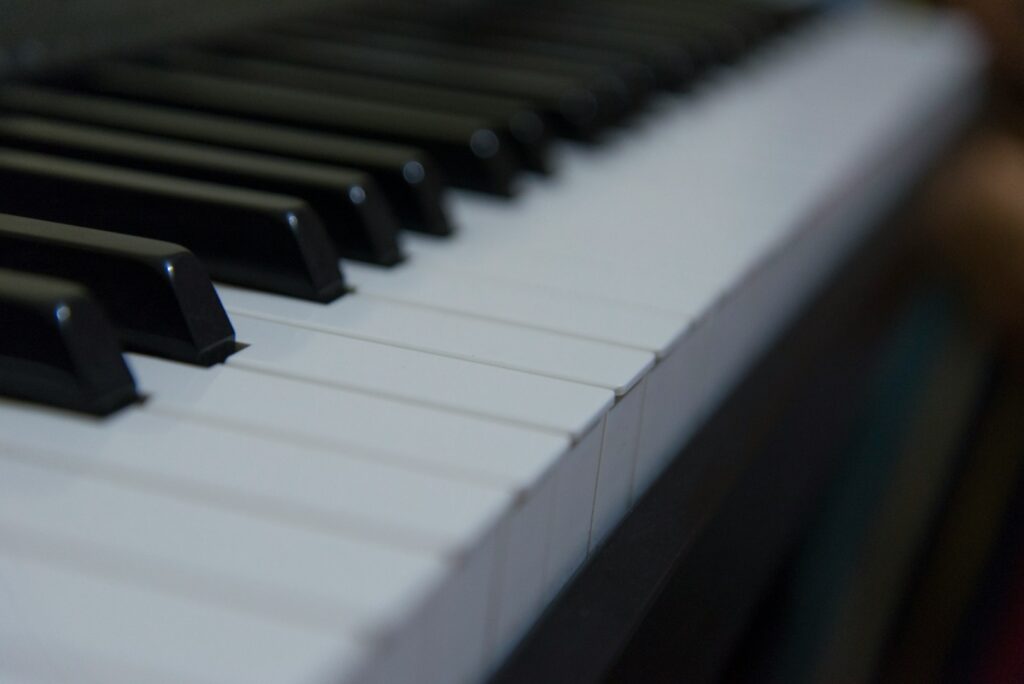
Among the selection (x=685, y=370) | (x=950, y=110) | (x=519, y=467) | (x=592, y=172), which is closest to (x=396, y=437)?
(x=519, y=467)

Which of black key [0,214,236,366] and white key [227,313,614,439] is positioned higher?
black key [0,214,236,366]

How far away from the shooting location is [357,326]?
1.86 feet

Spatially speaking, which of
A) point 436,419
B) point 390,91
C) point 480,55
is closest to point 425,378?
point 436,419

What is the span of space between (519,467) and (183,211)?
0.29 m

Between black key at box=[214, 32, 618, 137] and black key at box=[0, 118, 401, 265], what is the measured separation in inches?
12.7

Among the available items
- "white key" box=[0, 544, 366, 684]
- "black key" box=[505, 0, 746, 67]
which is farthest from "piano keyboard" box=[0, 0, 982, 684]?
"black key" box=[505, 0, 746, 67]

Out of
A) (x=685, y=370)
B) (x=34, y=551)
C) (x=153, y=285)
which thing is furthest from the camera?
(x=685, y=370)

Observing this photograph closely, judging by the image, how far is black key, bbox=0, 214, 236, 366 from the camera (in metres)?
0.51

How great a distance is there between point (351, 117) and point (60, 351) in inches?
16.9

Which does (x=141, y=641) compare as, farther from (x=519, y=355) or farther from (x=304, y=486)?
(x=519, y=355)

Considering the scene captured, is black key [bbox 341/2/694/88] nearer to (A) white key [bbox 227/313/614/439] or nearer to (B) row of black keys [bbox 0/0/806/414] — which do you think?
(B) row of black keys [bbox 0/0/806/414]

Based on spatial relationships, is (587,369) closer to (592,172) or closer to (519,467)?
(519,467)

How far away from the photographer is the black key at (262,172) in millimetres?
667

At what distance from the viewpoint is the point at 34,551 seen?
1.16 feet
